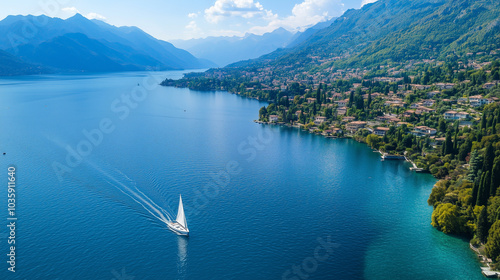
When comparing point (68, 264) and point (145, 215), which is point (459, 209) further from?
point (68, 264)

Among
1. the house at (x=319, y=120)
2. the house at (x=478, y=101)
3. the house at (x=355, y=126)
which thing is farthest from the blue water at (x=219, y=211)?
the house at (x=478, y=101)

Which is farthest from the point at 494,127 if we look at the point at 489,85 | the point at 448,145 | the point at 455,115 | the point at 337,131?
the point at 489,85

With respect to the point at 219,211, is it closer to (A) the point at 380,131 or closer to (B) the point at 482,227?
(B) the point at 482,227

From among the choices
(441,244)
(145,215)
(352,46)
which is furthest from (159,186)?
(352,46)

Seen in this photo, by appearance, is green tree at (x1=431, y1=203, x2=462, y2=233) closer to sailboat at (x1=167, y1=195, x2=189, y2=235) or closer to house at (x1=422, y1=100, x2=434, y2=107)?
sailboat at (x1=167, y1=195, x2=189, y2=235)

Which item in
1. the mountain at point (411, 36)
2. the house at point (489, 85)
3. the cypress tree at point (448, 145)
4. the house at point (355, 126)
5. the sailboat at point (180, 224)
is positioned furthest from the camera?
the mountain at point (411, 36)

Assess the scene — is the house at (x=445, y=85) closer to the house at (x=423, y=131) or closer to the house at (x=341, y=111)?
the house at (x=341, y=111)
